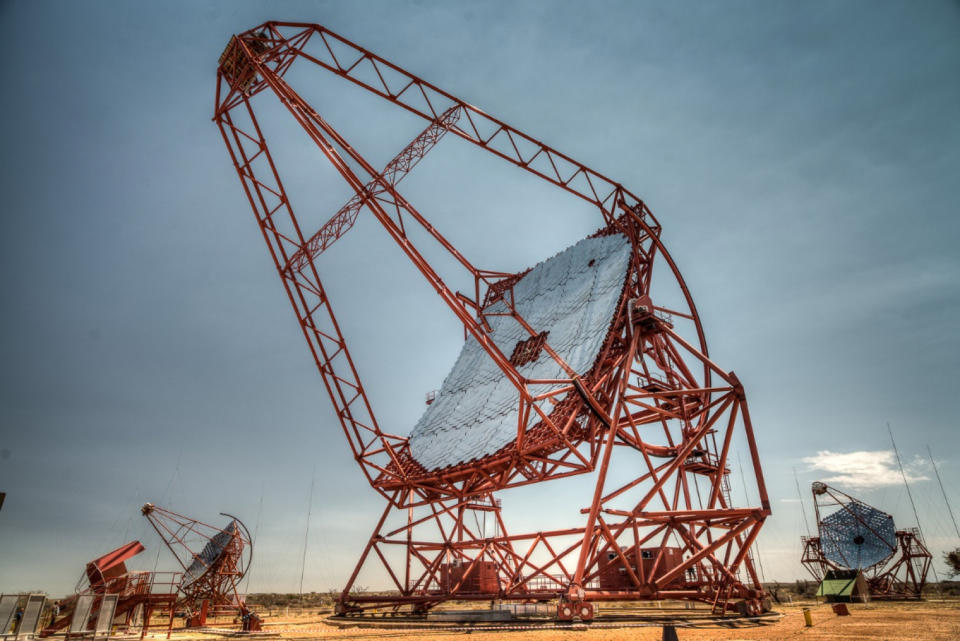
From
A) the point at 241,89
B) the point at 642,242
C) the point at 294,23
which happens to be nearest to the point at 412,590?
the point at 642,242

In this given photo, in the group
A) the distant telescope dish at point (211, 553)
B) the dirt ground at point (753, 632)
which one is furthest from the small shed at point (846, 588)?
the distant telescope dish at point (211, 553)

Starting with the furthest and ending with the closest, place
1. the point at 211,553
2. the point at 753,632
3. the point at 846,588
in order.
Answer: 1. the point at 846,588
2. the point at 211,553
3. the point at 753,632

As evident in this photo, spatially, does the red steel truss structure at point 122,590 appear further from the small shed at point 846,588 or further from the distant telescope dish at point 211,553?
the small shed at point 846,588

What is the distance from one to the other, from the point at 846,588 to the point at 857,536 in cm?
634

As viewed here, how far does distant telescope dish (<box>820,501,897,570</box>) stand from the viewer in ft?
137

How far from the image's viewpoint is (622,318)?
23.8m

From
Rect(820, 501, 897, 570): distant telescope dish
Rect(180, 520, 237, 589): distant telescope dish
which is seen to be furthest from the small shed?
Rect(180, 520, 237, 589): distant telescope dish

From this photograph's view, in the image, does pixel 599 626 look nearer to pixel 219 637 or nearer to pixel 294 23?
pixel 219 637

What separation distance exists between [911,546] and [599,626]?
144ft

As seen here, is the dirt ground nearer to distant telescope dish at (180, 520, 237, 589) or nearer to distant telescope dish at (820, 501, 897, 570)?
distant telescope dish at (180, 520, 237, 589)

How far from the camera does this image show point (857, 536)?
144ft

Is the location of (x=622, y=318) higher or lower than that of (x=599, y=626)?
higher

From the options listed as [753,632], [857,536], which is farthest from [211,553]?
[857,536]

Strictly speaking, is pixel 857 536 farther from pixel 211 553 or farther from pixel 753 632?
pixel 211 553
